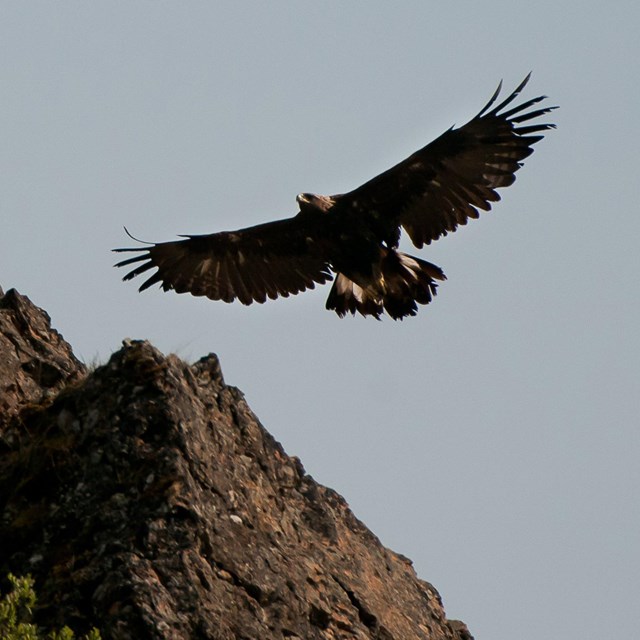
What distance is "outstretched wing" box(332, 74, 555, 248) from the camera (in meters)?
11.7

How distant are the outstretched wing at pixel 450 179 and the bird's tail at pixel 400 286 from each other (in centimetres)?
24

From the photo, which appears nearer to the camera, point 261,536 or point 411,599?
point 261,536

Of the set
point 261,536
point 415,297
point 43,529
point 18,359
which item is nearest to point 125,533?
point 43,529

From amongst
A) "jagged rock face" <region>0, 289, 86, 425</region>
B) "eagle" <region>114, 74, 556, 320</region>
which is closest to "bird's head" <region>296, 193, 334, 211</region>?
"eagle" <region>114, 74, 556, 320</region>

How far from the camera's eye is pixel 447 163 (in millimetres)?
12008

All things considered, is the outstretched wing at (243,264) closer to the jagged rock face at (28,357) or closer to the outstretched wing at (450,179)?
the outstretched wing at (450,179)

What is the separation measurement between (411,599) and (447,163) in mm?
4095

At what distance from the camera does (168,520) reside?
806 centimetres

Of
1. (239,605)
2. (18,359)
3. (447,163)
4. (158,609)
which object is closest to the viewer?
(158,609)

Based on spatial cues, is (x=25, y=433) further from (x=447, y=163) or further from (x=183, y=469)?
(x=447, y=163)

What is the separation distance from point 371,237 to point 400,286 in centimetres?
55

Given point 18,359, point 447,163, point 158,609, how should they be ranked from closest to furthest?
point 158,609
point 18,359
point 447,163

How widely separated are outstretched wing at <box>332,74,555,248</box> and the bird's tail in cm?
24

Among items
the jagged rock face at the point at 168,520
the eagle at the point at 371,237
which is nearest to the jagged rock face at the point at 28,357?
the jagged rock face at the point at 168,520
